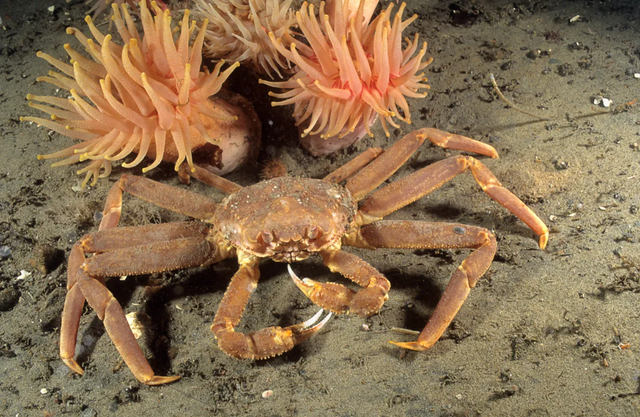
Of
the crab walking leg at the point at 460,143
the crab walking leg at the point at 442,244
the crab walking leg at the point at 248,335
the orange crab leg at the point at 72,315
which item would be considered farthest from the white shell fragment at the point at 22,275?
the crab walking leg at the point at 460,143

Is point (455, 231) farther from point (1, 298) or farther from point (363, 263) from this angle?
point (1, 298)

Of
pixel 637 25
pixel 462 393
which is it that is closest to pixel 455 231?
pixel 462 393

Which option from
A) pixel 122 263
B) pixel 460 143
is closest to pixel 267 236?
pixel 122 263

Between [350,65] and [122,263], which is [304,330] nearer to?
[122,263]

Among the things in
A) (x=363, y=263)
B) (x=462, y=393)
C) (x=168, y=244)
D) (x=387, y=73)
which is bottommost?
(x=462, y=393)

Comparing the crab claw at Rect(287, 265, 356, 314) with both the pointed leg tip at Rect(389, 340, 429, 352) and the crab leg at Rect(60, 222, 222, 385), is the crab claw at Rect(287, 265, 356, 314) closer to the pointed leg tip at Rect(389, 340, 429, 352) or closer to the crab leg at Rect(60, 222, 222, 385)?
the pointed leg tip at Rect(389, 340, 429, 352)

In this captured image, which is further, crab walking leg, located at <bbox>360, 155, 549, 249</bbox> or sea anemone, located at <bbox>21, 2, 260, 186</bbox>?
crab walking leg, located at <bbox>360, 155, 549, 249</bbox>

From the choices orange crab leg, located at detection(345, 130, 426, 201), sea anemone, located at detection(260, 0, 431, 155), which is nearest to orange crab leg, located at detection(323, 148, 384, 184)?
orange crab leg, located at detection(345, 130, 426, 201)
